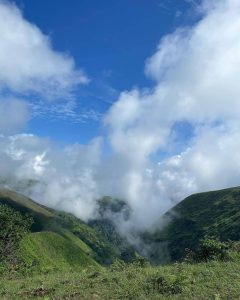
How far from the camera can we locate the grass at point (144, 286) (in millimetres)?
23688

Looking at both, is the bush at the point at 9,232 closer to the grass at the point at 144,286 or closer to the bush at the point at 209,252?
the bush at the point at 209,252

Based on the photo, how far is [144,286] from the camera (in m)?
25.6

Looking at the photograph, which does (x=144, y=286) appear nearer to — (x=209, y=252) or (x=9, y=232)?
(x=209, y=252)

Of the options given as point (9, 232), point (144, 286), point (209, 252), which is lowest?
point (144, 286)

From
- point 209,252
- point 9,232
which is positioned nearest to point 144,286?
point 209,252

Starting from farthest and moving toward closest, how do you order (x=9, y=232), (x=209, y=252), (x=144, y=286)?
(x=9, y=232) < (x=209, y=252) < (x=144, y=286)

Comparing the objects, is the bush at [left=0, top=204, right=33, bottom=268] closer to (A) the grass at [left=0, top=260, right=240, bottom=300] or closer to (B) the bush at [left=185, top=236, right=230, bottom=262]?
(B) the bush at [left=185, top=236, right=230, bottom=262]

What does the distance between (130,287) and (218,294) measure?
5666 mm

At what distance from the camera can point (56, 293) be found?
2645 cm

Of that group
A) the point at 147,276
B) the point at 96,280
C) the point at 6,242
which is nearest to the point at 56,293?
the point at 96,280

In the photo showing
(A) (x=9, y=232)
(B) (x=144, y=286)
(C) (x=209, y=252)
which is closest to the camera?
(B) (x=144, y=286)

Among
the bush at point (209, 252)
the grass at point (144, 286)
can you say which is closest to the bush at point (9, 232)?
the bush at point (209, 252)

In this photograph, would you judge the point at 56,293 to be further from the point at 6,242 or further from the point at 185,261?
the point at 6,242

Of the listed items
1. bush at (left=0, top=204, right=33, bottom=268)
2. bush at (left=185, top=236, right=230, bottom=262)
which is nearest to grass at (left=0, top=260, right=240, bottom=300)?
bush at (left=185, top=236, right=230, bottom=262)
